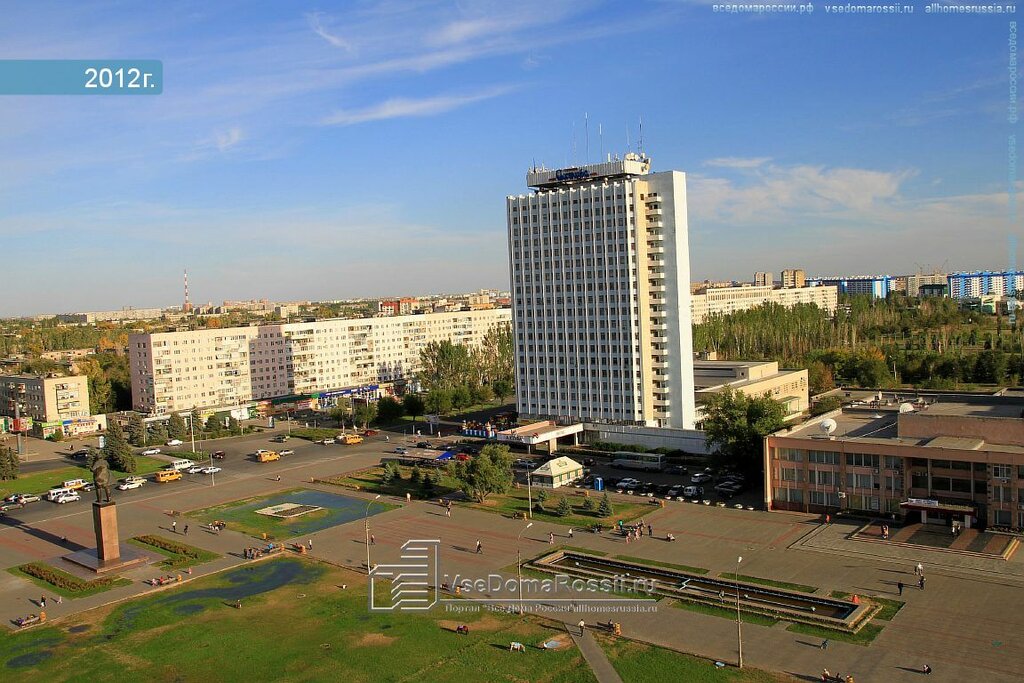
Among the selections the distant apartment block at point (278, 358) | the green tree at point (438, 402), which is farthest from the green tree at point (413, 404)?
the distant apartment block at point (278, 358)

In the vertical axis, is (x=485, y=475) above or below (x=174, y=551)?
above

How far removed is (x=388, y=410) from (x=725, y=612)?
211ft

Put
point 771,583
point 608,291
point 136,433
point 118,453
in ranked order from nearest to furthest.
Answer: point 771,583 → point 118,453 → point 608,291 → point 136,433

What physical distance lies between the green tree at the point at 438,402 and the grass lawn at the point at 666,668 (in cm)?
6127

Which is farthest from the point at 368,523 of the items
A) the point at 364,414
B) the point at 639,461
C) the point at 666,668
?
the point at 364,414

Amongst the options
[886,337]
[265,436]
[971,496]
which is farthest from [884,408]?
[886,337]

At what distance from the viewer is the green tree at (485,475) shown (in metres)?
54.0

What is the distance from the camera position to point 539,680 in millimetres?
28875

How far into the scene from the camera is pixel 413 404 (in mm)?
93625

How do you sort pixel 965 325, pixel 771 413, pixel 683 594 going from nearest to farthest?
pixel 683 594, pixel 771 413, pixel 965 325

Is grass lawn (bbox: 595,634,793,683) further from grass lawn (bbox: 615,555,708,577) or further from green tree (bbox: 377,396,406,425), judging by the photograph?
green tree (bbox: 377,396,406,425)

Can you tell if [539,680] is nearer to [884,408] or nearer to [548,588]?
[548,588]

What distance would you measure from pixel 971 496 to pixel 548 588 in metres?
24.0

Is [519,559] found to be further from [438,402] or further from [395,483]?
[438,402]
